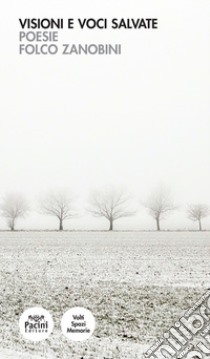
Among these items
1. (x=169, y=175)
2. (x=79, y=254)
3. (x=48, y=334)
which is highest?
(x=169, y=175)

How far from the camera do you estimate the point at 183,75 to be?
762cm

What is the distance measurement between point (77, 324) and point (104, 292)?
2.28 metres

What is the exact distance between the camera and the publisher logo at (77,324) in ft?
21.7

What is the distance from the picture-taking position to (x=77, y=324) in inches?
266

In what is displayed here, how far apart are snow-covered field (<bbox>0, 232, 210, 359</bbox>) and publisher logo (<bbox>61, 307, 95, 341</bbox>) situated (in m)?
0.07

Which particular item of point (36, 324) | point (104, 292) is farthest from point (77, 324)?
point (104, 292)

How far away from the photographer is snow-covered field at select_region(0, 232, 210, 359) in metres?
6.59

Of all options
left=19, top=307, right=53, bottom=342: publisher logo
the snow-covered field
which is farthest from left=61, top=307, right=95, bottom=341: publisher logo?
left=19, top=307, right=53, bottom=342: publisher logo

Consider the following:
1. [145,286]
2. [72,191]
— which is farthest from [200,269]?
[72,191]

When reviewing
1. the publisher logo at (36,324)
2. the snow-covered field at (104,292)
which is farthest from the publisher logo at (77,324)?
the publisher logo at (36,324)

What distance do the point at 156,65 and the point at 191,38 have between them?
1.78ft

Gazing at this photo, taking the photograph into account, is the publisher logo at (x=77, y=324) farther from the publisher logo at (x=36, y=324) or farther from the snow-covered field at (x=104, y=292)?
the publisher logo at (x=36, y=324)

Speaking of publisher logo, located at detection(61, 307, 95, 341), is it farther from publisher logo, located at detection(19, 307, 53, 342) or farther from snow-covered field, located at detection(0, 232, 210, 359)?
publisher logo, located at detection(19, 307, 53, 342)

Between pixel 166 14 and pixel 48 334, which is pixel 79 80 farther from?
pixel 48 334
